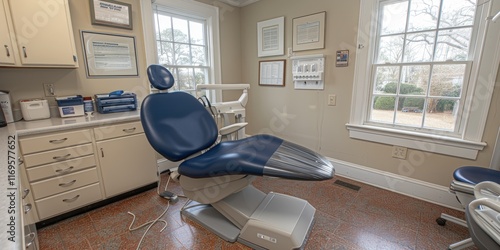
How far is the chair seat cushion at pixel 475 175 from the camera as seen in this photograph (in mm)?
1443


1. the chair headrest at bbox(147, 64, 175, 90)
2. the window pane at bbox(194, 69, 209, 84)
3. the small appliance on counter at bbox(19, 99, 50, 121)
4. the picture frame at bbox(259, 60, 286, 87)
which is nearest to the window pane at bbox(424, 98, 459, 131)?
the picture frame at bbox(259, 60, 286, 87)

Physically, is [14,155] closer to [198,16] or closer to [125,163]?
[125,163]

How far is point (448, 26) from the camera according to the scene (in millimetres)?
1826

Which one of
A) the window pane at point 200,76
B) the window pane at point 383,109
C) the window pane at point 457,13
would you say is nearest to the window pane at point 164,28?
the window pane at point 200,76

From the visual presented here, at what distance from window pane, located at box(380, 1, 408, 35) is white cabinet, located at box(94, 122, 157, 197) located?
2.57 m

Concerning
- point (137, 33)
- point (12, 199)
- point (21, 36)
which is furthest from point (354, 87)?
point (21, 36)

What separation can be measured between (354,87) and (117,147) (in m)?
2.43

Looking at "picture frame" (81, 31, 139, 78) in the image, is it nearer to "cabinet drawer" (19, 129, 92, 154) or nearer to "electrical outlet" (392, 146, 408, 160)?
"cabinet drawer" (19, 129, 92, 154)

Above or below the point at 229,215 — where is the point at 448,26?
above

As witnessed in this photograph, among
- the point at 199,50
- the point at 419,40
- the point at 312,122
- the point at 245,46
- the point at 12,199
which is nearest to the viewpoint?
the point at 12,199

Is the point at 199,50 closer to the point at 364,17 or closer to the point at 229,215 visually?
the point at 364,17

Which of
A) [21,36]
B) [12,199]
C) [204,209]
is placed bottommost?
[204,209]

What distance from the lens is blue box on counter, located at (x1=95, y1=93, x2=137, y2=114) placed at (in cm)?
214

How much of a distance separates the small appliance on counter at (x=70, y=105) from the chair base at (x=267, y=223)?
4.66 feet
